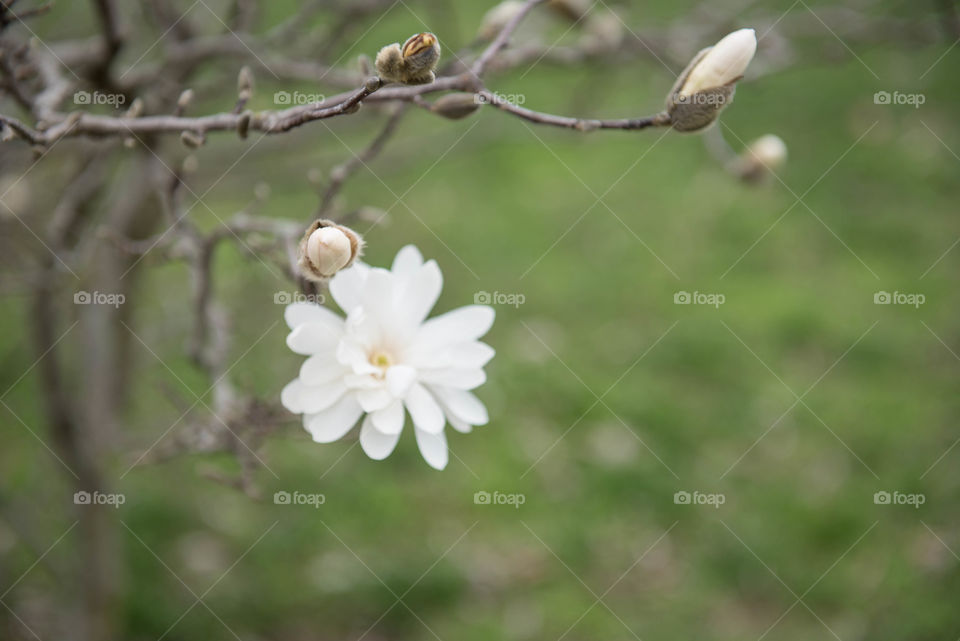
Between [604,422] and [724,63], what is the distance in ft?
7.34

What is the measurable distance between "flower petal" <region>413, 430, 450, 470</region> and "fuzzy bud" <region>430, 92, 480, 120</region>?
47 cm

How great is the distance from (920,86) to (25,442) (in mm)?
5017

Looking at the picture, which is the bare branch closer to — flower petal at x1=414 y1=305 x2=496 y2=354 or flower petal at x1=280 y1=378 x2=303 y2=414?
flower petal at x1=414 y1=305 x2=496 y2=354

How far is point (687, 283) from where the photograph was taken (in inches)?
147

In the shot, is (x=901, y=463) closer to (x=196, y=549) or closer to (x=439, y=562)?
(x=439, y=562)

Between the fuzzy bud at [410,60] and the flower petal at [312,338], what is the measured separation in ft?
1.13

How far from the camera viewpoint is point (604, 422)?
313cm

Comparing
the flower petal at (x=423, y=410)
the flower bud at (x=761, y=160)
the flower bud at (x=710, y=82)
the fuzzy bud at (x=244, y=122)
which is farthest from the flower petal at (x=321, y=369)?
the flower bud at (x=761, y=160)

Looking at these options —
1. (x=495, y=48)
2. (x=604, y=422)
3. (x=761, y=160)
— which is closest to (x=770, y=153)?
(x=761, y=160)

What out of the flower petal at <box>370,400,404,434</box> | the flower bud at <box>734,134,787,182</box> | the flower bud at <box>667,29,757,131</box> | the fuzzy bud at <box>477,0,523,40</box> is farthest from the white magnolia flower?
the flower bud at <box>734,134,787,182</box>

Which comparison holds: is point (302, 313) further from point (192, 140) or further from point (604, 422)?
point (604, 422)

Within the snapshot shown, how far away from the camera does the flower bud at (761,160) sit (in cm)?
159

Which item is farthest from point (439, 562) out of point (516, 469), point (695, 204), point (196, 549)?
point (695, 204)

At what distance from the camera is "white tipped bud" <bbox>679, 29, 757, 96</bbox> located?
3.35 ft
